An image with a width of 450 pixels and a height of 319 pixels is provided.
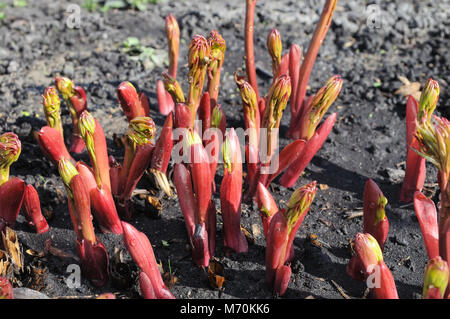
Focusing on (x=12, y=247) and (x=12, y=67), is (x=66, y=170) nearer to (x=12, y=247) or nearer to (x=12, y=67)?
(x=12, y=247)

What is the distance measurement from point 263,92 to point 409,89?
1.14m

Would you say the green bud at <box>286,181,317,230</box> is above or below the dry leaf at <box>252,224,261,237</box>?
above

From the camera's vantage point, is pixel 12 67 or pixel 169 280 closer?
pixel 169 280

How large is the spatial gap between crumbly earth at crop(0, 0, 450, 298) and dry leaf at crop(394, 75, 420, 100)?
60 millimetres

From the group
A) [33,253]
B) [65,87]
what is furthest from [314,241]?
[65,87]

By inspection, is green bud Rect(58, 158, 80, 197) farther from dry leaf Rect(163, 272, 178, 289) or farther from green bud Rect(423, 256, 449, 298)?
green bud Rect(423, 256, 449, 298)

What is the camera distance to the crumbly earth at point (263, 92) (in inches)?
107

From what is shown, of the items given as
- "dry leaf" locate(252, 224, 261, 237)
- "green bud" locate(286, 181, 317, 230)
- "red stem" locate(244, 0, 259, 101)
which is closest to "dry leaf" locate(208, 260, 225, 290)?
"dry leaf" locate(252, 224, 261, 237)

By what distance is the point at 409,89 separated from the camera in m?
4.23

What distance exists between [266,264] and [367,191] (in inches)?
23.1

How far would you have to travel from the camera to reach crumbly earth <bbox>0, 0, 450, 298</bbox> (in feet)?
8.91

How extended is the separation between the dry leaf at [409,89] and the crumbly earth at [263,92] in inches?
2.3

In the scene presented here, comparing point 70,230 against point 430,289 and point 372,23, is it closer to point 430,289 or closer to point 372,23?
point 430,289

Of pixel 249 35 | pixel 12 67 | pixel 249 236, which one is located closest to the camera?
pixel 249 236
